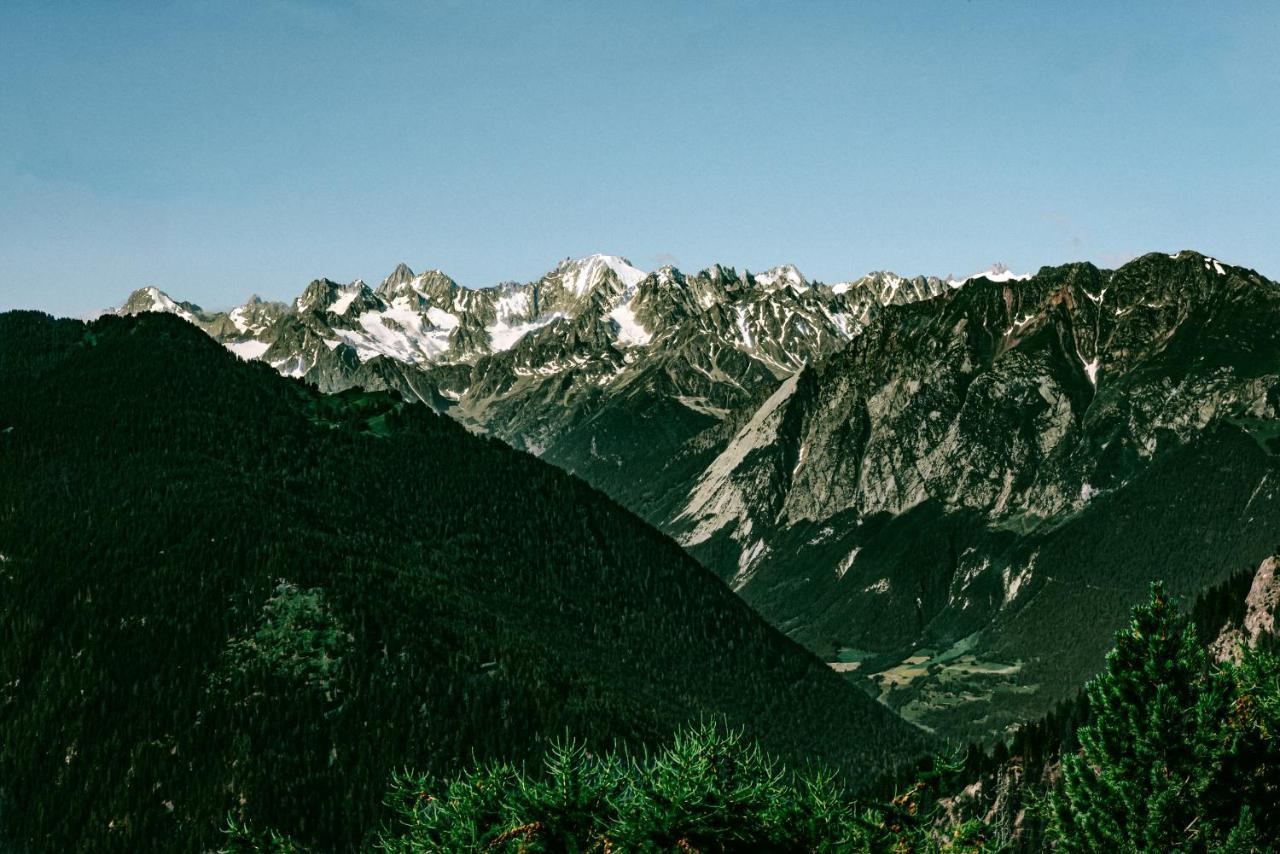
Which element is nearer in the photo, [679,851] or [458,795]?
[679,851]

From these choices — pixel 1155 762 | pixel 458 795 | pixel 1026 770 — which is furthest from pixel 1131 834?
pixel 1026 770

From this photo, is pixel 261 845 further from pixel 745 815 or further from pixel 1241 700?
pixel 1241 700

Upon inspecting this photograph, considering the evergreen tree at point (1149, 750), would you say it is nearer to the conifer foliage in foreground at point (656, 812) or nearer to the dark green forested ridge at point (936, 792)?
the dark green forested ridge at point (936, 792)

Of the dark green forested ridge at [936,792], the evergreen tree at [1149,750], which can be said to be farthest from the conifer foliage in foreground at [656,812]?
the evergreen tree at [1149,750]

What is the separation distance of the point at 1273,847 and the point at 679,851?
1463 inches

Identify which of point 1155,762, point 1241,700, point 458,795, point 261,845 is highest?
point 1241,700

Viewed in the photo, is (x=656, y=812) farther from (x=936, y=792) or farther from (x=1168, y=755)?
(x=1168, y=755)

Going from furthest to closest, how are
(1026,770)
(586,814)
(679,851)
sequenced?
(1026,770), (586,814), (679,851)

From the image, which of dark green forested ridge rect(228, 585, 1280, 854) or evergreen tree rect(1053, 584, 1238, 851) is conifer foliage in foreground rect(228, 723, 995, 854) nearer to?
dark green forested ridge rect(228, 585, 1280, 854)

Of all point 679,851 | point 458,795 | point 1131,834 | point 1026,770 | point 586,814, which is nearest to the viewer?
point 679,851


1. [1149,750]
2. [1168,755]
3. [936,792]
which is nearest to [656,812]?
→ [936,792]

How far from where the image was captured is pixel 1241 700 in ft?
197

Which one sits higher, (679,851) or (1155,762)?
(1155,762)

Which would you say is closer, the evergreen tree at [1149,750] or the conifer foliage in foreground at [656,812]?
the conifer foliage in foreground at [656,812]
